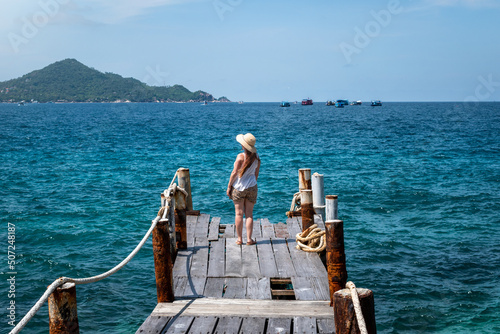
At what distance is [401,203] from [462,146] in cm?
2525

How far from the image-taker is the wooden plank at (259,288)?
683 centimetres

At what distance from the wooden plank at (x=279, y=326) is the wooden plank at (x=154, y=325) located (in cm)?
133

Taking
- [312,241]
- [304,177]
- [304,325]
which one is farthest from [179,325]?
[304,177]

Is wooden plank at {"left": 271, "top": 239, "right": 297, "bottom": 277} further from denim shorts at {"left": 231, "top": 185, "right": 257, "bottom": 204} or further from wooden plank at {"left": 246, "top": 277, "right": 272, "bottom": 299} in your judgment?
denim shorts at {"left": 231, "top": 185, "right": 257, "bottom": 204}

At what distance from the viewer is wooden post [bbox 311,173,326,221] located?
10.7 metres

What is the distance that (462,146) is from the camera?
41125 millimetres

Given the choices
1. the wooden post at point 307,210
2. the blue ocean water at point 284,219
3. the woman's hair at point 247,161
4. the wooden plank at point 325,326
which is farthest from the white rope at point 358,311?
the blue ocean water at point 284,219

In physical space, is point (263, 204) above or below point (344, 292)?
below

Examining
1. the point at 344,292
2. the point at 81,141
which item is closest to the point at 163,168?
the point at 81,141

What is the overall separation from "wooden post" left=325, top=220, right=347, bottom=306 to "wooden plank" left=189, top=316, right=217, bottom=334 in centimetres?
168

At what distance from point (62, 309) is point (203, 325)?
2.16m

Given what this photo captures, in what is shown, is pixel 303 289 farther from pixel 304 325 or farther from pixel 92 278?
pixel 92 278

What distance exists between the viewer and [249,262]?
8227mm

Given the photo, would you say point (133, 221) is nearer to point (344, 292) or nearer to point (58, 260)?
point (58, 260)
